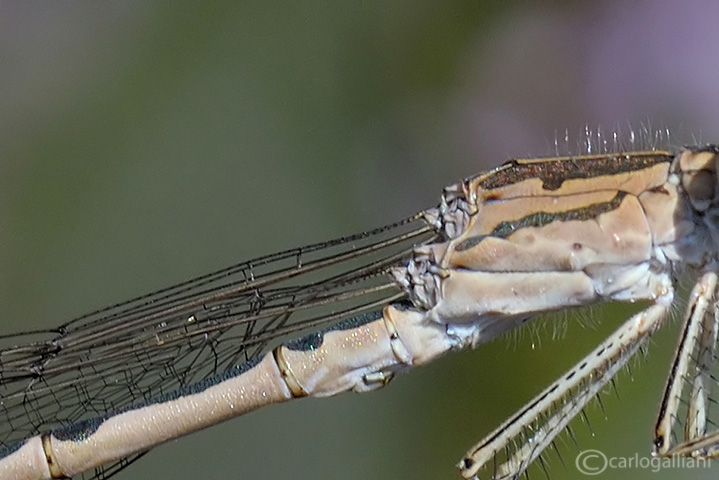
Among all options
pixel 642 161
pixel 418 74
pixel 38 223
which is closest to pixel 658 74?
pixel 418 74

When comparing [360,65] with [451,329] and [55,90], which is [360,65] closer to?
[55,90]

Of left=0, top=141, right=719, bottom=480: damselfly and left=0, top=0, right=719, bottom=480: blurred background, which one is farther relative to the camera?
left=0, top=0, right=719, bottom=480: blurred background

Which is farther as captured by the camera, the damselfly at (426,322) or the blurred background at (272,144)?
the blurred background at (272,144)

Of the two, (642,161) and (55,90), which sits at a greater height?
(55,90)

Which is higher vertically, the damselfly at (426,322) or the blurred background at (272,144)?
the blurred background at (272,144)

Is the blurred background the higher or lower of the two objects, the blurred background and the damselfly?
the higher
